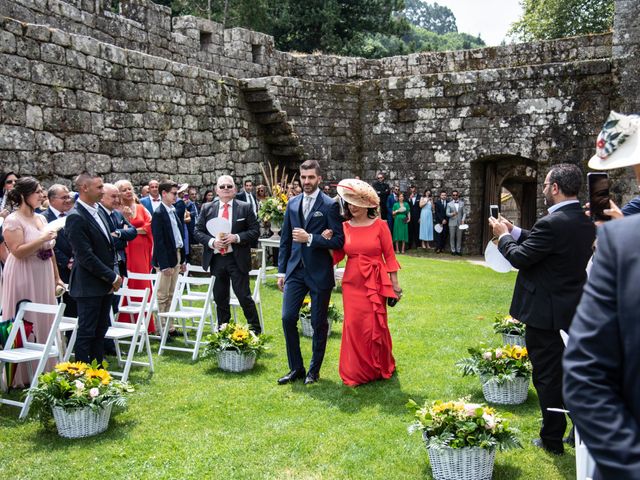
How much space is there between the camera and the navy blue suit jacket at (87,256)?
17.8 ft

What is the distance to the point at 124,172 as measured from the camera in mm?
11242

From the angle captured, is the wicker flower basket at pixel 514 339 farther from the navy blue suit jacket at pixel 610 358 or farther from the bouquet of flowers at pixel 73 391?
the navy blue suit jacket at pixel 610 358

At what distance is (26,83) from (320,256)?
5.67 m

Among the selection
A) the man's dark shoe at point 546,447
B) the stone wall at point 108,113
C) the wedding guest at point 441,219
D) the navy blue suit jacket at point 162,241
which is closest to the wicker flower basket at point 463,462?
the man's dark shoe at point 546,447

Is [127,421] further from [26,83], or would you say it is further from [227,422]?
[26,83]

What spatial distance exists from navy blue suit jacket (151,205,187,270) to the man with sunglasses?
21.5 inches

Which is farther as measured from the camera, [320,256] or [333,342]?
[333,342]

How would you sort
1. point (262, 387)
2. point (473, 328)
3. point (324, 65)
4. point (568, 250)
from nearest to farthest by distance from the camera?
point (568, 250) < point (262, 387) < point (473, 328) < point (324, 65)

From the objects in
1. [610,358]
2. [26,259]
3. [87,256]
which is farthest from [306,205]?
[610,358]

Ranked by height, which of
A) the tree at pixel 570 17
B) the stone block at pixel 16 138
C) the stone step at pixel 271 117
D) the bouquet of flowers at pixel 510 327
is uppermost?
the tree at pixel 570 17

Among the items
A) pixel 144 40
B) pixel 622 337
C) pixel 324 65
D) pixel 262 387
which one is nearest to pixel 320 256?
pixel 262 387

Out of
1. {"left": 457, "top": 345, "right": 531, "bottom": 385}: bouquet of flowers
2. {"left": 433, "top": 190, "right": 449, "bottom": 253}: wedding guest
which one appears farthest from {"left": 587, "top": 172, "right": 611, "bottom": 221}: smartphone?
{"left": 433, "top": 190, "right": 449, "bottom": 253}: wedding guest

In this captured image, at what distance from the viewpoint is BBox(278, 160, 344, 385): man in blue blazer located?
6016 mm

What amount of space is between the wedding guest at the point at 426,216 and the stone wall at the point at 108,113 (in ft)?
16.0
